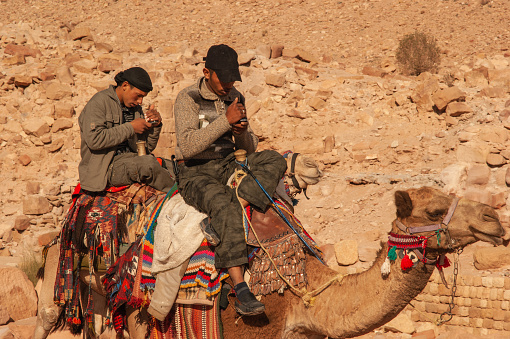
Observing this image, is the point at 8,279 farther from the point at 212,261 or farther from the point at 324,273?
the point at 324,273

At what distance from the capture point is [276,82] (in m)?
13.5

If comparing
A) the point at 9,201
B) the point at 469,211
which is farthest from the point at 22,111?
the point at 469,211

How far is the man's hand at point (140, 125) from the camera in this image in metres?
5.32

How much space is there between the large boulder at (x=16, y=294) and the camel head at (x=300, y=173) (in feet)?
18.9

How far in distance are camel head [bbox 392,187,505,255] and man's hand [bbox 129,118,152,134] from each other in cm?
279

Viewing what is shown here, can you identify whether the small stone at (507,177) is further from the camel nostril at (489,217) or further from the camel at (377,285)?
the camel nostril at (489,217)

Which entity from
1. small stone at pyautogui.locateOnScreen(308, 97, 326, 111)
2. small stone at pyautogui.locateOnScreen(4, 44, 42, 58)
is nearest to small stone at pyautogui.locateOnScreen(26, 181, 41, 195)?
small stone at pyautogui.locateOnScreen(4, 44, 42, 58)

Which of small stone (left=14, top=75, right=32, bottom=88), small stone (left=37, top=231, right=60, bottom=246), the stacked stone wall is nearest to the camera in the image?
the stacked stone wall

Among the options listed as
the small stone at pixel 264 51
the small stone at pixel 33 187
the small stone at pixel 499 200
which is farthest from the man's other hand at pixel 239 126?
the small stone at pixel 264 51

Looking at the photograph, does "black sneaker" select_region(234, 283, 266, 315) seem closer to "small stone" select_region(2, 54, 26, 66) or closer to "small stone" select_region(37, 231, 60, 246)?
"small stone" select_region(37, 231, 60, 246)

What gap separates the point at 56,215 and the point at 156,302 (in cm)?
804

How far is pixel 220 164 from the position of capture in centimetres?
472

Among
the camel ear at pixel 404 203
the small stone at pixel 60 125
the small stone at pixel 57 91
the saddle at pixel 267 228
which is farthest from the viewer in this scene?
the small stone at pixel 57 91

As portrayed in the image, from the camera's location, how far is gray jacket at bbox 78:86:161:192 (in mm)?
5133
